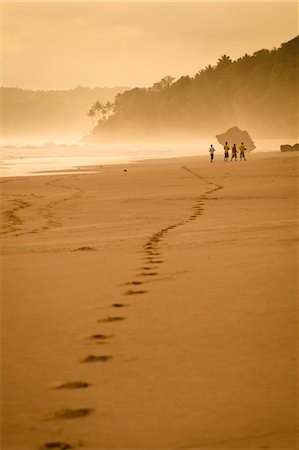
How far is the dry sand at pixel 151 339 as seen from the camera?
2930 mm

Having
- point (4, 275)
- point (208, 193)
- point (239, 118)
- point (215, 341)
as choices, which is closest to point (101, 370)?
point (215, 341)

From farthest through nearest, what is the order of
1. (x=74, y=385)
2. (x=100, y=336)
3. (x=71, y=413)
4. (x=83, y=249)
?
(x=83, y=249) < (x=100, y=336) < (x=74, y=385) < (x=71, y=413)

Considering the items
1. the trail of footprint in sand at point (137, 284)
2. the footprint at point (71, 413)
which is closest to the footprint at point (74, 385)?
the trail of footprint in sand at point (137, 284)

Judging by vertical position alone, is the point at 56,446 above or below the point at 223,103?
below

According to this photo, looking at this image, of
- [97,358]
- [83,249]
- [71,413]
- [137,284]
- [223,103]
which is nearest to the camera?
[71,413]

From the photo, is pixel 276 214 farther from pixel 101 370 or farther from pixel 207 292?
pixel 101 370

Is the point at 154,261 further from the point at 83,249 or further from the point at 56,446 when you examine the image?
the point at 56,446

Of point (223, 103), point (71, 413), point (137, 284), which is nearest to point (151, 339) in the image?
point (71, 413)

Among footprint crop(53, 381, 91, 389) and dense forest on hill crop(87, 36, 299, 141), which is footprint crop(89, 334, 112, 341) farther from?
dense forest on hill crop(87, 36, 299, 141)

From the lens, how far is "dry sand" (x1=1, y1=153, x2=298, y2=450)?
115 inches

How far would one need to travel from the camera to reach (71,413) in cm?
311

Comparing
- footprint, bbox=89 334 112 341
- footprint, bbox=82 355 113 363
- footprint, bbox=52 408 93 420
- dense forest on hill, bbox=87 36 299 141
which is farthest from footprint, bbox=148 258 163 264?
dense forest on hill, bbox=87 36 299 141

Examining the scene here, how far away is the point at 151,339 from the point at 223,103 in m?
159

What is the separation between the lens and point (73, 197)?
634 inches
